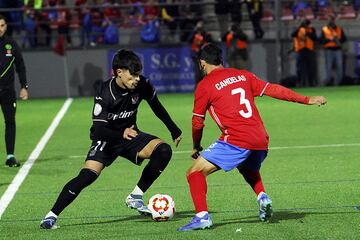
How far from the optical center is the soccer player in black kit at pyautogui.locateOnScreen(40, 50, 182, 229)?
30.5ft

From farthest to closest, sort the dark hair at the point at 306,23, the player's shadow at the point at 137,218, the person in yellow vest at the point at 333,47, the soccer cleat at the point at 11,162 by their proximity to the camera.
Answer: the person in yellow vest at the point at 333,47
the dark hair at the point at 306,23
the soccer cleat at the point at 11,162
the player's shadow at the point at 137,218

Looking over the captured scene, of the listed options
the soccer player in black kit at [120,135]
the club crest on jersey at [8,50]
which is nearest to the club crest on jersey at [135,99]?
the soccer player in black kit at [120,135]

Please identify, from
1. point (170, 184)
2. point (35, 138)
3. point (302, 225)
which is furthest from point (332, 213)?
point (35, 138)

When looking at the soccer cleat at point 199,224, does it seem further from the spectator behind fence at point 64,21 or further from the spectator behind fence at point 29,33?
the spectator behind fence at point 29,33

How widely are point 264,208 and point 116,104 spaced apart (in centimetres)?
172

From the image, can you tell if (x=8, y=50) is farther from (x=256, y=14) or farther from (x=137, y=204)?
(x=256, y=14)

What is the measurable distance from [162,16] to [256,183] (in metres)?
20.9

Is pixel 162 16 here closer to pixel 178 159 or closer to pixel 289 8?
pixel 289 8

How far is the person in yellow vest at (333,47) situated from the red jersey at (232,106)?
64.8 ft

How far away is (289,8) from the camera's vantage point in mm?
30516

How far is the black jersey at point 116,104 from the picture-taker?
9.32 metres

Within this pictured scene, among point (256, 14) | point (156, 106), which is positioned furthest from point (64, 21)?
point (156, 106)

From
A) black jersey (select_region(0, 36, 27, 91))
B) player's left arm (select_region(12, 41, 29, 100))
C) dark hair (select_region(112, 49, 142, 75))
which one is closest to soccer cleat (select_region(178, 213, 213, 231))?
dark hair (select_region(112, 49, 142, 75))

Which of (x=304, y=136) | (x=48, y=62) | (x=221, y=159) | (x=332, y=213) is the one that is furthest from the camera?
(x=48, y=62)
